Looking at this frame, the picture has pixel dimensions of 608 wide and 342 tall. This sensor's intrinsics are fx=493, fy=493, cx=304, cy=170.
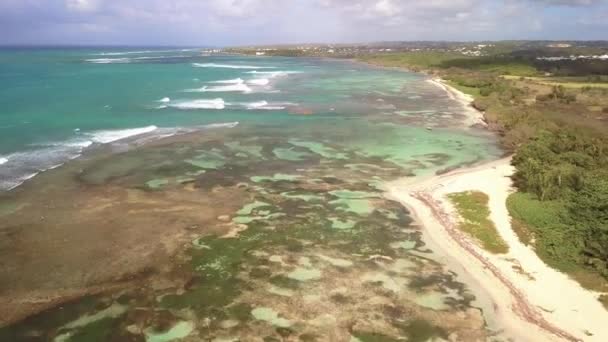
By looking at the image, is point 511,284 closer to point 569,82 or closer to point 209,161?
point 209,161

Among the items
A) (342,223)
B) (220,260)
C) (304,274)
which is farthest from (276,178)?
(304,274)

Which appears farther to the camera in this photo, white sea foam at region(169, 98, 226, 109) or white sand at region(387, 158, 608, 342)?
white sea foam at region(169, 98, 226, 109)

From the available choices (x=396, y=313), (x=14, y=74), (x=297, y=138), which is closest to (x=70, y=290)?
(x=396, y=313)

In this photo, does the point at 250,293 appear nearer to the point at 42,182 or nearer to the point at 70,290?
the point at 70,290

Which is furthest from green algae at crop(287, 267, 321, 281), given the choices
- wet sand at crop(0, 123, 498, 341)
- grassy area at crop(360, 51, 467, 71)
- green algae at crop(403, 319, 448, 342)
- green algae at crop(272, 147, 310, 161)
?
grassy area at crop(360, 51, 467, 71)

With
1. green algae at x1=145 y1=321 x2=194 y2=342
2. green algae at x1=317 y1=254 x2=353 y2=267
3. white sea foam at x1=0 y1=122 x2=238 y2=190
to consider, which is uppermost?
white sea foam at x1=0 y1=122 x2=238 y2=190

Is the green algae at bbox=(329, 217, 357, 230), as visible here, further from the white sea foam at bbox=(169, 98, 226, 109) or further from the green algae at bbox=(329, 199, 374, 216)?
the white sea foam at bbox=(169, 98, 226, 109)
